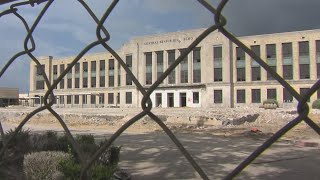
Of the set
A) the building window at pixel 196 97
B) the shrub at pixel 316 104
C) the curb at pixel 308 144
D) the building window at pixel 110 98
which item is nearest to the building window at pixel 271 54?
the shrub at pixel 316 104

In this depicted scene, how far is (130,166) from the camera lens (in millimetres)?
13352

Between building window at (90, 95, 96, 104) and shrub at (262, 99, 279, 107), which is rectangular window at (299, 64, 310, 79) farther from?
building window at (90, 95, 96, 104)

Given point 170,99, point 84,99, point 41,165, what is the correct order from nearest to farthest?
point 41,165 < point 170,99 < point 84,99

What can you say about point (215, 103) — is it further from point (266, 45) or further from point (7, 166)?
point (7, 166)

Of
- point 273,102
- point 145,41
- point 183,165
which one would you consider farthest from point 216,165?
point 145,41

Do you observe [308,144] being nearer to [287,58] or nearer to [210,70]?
[287,58]

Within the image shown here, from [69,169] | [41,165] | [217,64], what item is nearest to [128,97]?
[217,64]

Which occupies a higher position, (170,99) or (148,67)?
(148,67)

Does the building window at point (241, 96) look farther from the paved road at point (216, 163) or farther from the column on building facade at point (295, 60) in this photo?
the paved road at point (216, 163)

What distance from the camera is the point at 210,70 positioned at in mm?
73562

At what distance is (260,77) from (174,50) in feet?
Result: 51.9

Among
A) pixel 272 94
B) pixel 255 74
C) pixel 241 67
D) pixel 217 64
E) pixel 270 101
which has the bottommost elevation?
pixel 270 101

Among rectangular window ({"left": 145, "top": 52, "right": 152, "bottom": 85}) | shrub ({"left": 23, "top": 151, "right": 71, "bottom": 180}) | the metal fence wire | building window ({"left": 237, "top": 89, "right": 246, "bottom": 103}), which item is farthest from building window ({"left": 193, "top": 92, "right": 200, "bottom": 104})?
the metal fence wire

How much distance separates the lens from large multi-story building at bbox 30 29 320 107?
2625 inches
